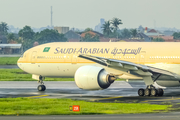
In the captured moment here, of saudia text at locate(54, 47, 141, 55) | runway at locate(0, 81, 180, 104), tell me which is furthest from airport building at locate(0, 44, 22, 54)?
saudia text at locate(54, 47, 141, 55)

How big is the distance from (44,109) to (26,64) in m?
12.2

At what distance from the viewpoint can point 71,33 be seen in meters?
183

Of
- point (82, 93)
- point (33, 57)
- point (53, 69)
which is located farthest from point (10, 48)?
point (82, 93)

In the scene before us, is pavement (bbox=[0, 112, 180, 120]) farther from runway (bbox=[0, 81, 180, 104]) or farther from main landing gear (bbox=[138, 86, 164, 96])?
main landing gear (bbox=[138, 86, 164, 96])

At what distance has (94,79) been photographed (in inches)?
1071

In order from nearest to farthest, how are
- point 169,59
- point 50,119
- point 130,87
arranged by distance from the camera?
1. point 50,119
2. point 169,59
3. point 130,87

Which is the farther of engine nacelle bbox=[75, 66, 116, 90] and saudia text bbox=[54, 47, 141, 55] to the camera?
saudia text bbox=[54, 47, 141, 55]

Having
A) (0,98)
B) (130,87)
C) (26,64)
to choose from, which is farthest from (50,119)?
(130,87)

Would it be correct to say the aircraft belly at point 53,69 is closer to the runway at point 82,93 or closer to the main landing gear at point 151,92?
the runway at point 82,93

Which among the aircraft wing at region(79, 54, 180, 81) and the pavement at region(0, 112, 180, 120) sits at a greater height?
the aircraft wing at region(79, 54, 180, 81)

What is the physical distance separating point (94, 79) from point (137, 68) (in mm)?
3385

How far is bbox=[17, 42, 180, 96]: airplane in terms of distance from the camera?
90.3ft

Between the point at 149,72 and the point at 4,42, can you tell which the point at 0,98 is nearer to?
the point at 149,72

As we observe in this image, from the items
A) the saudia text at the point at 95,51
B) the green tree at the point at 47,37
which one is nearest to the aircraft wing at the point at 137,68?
the saudia text at the point at 95,51
